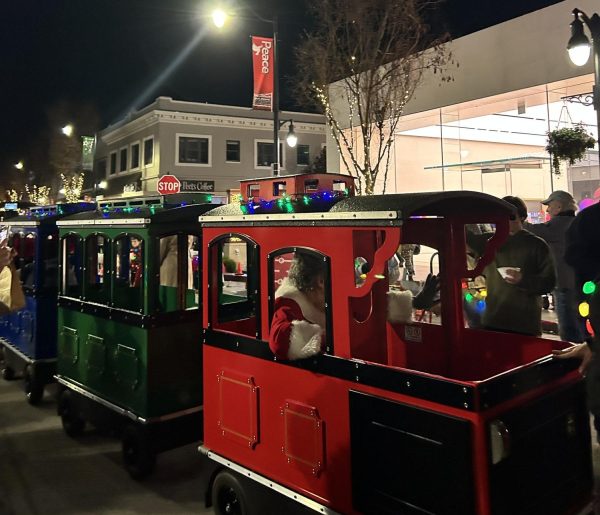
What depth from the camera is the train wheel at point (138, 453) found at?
4.47m

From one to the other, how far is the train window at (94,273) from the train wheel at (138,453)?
1492 millimetres

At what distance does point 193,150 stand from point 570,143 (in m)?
22.8

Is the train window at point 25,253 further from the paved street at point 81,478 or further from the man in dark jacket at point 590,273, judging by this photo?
the man in dark jacket at point 590,273

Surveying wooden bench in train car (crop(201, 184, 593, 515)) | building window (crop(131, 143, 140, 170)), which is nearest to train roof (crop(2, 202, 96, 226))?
wooden bench in train car (crop(201, 184, 593, 515))

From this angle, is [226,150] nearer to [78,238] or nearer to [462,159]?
[462,159]

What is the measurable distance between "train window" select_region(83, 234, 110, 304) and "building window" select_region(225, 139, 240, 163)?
24590 mm

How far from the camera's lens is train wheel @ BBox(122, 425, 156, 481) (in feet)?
14.7

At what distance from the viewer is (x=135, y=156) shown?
31828mm

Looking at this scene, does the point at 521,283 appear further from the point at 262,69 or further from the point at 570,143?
the point at 262,69

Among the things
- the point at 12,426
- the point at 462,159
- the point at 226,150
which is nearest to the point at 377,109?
the point at 462,159

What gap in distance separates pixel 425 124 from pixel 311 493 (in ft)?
42.3

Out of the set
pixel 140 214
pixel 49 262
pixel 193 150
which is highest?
pixel 193 150

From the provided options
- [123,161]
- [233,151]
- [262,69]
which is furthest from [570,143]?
[123,161]

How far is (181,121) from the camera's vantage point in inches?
1134
